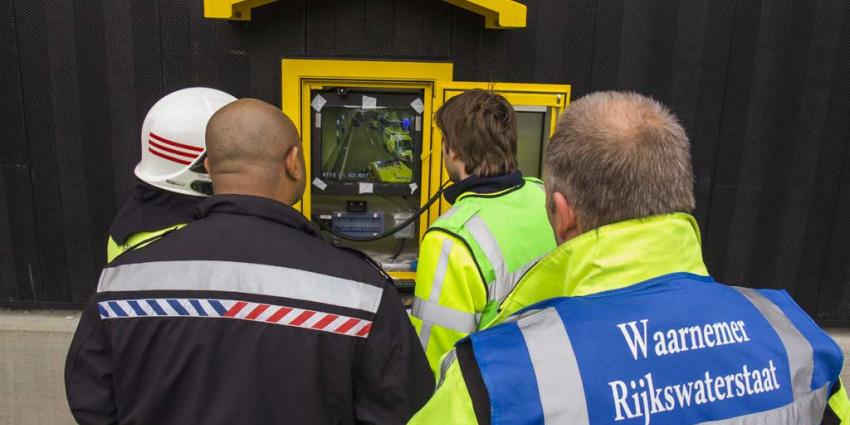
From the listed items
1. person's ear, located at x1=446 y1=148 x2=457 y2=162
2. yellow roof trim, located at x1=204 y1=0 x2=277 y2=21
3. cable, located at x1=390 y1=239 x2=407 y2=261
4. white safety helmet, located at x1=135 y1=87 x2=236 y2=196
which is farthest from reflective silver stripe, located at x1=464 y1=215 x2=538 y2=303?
yellow roof trim, located at x1=204 y1=0 x2=277 y2=21

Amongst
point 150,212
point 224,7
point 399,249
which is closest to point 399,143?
point 399,249

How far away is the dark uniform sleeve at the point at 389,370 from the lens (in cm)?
163

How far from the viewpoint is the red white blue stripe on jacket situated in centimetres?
155

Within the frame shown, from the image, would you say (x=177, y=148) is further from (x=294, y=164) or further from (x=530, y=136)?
(x=530, y=136)

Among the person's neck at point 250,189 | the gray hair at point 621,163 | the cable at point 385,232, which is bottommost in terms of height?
the cable at point 385,232

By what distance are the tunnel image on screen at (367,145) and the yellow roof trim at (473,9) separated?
627 mm

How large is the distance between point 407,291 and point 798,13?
8.98 feet

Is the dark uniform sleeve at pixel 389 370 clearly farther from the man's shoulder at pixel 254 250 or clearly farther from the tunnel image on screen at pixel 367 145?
the tunnel image on screen at pixel 367 145

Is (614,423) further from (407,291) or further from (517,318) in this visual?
(407,291)

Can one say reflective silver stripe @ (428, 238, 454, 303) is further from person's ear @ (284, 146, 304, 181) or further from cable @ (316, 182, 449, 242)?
cable @ (316, 182, 449, 242)


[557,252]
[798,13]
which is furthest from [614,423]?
[798,13]

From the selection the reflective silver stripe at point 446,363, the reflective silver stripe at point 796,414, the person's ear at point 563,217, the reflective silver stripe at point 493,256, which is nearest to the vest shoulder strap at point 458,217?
the reflective silver stripe at point 493,256

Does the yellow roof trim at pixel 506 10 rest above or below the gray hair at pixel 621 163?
above

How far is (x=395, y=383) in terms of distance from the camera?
165 centimetres
